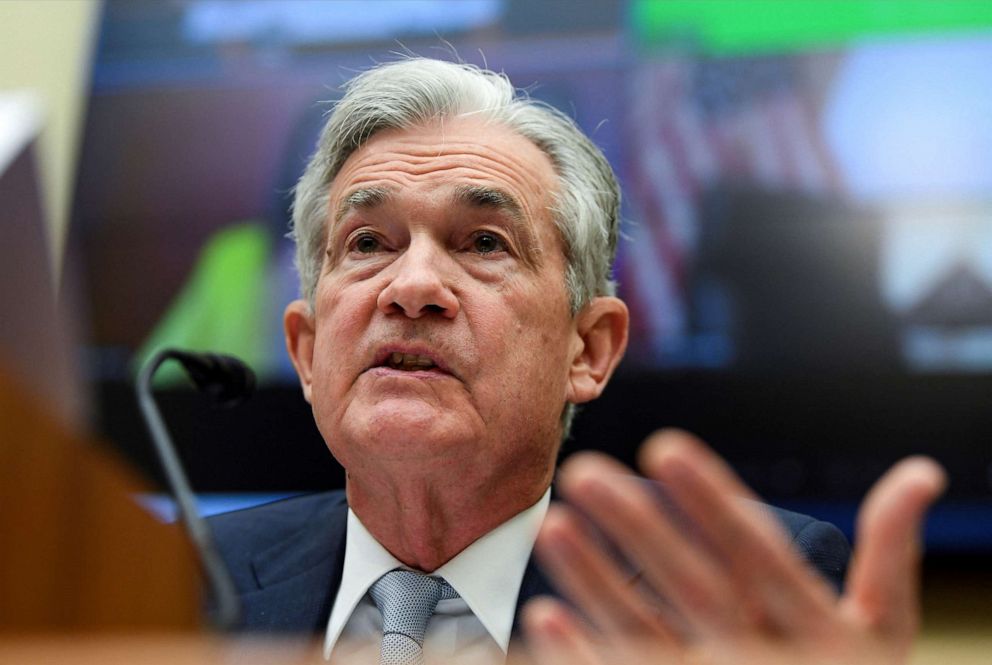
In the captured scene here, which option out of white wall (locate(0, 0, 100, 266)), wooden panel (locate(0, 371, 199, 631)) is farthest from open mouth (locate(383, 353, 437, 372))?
white wall (locate(0, 0, 100, 266))

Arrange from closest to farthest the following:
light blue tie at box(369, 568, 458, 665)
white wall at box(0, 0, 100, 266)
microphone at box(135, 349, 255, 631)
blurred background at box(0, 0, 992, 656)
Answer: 1. microphone at box(135, 349, 255, 631)
2. light blue tie at box(369, 568, 458, 665)
3. blurred background at box(0, 0, 992, 656)
4. white wall at box(0, 0, 100, 266)

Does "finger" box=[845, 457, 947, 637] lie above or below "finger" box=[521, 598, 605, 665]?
above

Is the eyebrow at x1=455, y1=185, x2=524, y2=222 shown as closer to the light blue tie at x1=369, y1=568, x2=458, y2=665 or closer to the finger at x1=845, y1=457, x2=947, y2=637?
the light blue tie at x1=369, y1=568, x2=458, y2=665

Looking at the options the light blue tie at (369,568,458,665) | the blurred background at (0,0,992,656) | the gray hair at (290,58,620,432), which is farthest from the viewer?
the blurred background at (0,0,992,656)

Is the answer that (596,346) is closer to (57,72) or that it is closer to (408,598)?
(408,598)

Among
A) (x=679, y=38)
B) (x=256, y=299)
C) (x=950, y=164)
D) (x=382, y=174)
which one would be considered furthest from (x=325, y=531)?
(x=950, y=164)

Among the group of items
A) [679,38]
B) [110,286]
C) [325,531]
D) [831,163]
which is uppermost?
[679,38]

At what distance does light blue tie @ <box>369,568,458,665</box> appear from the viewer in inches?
50.2

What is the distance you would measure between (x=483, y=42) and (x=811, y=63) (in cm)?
74

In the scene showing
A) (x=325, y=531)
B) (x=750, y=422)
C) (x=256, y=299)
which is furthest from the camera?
(x=256, y=299)

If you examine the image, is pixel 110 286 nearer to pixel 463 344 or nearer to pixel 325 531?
pixel 325 531

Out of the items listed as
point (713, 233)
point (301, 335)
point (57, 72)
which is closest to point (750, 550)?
point (301, 335)

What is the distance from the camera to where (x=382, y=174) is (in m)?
1.46

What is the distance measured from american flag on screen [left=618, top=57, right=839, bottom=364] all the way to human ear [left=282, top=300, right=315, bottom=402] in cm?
90
